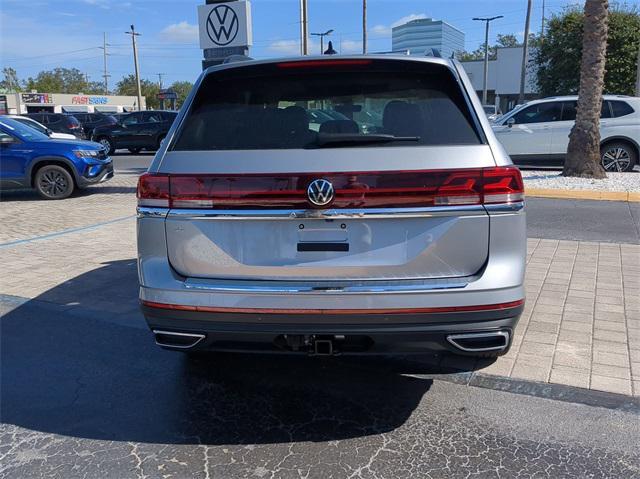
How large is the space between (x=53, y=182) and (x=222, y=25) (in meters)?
4.77

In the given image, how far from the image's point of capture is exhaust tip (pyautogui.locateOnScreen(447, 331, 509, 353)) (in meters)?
2.83

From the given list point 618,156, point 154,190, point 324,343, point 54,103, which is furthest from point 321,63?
point 54,103

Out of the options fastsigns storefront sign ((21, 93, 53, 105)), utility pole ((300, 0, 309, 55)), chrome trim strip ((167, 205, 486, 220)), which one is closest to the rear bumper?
chrome trim strip ((167, 205, 486, 220))

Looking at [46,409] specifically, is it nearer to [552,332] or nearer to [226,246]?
[226,246]

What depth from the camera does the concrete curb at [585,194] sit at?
10.3m

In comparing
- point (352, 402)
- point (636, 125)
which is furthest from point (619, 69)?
point (352, 402)

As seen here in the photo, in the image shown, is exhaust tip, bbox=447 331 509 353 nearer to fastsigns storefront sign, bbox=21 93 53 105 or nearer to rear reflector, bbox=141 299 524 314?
rear reflector, bbox=141 299 524 314

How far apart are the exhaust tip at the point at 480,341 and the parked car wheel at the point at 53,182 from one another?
1100 cm

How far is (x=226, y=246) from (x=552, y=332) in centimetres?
287

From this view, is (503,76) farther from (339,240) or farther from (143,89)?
(143,89)

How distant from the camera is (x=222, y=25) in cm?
1131

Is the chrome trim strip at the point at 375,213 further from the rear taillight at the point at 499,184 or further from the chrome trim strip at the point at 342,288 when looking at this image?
the chrome trim strip at the point at 342,288

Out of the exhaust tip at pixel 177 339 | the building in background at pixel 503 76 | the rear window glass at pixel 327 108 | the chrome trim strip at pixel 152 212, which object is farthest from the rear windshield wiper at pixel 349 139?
the building in background at pixel 503 76

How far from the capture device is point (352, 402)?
140 inches
